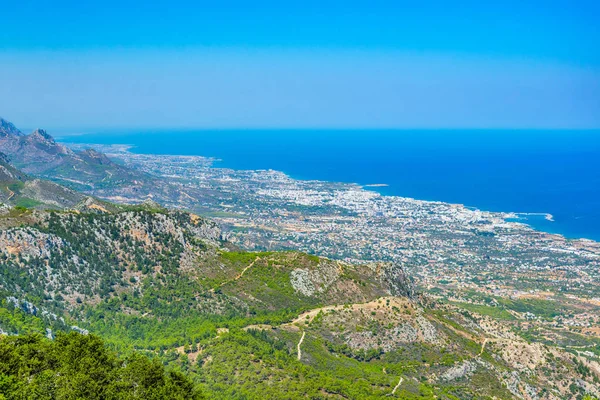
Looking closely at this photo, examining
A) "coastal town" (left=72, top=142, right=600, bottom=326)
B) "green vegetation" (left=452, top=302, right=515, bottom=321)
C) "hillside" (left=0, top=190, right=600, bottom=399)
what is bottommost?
"hillside" (left=0, top=190, right=600, bottom=399)

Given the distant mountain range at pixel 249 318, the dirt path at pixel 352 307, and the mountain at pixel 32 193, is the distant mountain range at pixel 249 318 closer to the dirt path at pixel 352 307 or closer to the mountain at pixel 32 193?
the dirt path at pixel 352 307

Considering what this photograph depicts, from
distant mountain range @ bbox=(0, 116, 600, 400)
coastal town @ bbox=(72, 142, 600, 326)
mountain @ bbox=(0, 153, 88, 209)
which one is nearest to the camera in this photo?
distant mountain range @ bbox=(0, 116, 600, 400)

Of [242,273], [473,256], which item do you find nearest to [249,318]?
[242,273]

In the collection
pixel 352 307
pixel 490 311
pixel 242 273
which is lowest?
pixel 352 307

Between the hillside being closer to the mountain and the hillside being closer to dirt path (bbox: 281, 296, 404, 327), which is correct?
dirt path (bbox: 281, 296, 404, 327)

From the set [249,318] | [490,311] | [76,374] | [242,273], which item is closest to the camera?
[76,374]

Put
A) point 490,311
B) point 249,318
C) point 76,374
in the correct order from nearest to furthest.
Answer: point 76,374 < point 249,318 < point 490,311

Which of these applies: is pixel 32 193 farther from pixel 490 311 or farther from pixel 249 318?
pixel 490 311

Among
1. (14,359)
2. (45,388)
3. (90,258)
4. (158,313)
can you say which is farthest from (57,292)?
(45,388)

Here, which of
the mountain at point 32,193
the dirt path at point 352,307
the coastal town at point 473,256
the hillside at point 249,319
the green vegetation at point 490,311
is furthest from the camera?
the coastal town at point 473,256

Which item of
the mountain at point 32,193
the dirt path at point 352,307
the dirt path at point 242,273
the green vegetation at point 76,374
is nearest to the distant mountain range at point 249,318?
the dirt path at point 242,273

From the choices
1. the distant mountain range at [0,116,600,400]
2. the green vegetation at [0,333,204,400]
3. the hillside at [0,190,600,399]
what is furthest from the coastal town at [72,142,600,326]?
the green vegetation at [0,333,204,400]

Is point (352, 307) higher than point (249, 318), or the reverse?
point (352, 307)
